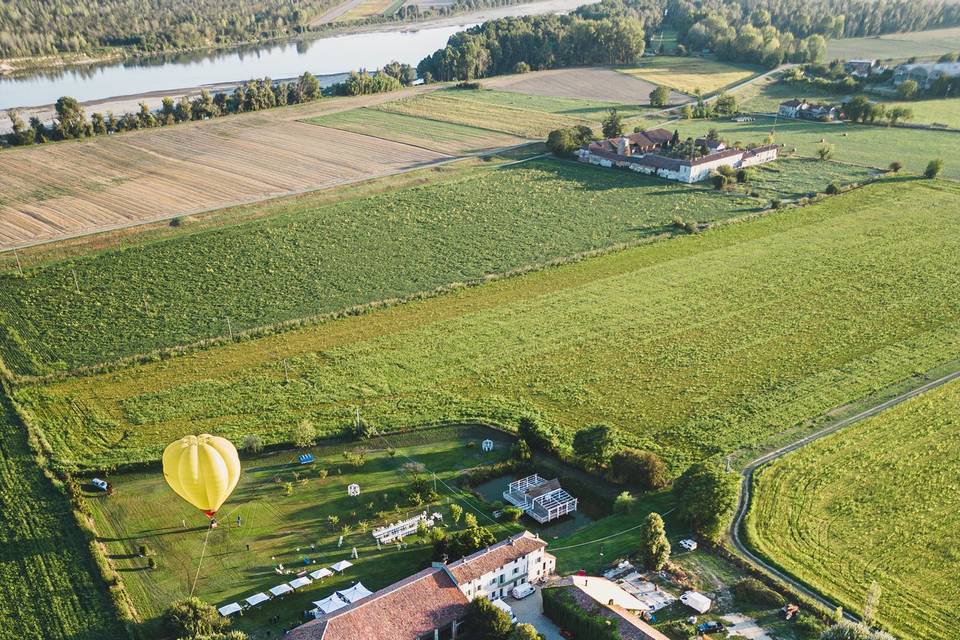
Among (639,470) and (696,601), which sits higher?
(639,470)

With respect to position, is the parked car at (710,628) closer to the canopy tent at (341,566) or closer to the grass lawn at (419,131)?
the canopy tent at (341,566)

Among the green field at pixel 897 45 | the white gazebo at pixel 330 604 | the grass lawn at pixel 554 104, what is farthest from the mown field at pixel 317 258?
the green field at pixel 897 45

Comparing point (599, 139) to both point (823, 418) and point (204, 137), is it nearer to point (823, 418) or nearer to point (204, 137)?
point (204, 137)

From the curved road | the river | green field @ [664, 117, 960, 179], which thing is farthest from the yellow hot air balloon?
the river

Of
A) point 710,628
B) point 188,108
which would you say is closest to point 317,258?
point 710,628

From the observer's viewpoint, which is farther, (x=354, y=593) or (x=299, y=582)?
(x=299, y=582)

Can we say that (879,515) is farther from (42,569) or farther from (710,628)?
(42,569)

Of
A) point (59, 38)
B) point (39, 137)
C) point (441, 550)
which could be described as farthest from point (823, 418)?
point (59, 38)
